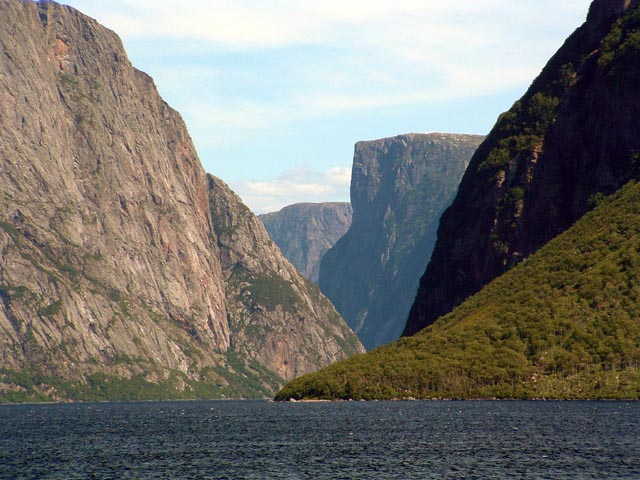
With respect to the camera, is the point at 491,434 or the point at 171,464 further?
the point at 491,434

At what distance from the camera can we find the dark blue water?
111 m

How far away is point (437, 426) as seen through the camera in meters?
176

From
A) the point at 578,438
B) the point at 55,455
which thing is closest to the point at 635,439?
the point at 578,438

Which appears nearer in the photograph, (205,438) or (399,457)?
(399,457)

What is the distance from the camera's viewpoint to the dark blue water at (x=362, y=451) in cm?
11075

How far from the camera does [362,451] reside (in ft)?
442

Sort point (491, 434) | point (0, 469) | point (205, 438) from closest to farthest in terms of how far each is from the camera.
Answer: point (0, 469)
point (491, 434)
point (205, 438)

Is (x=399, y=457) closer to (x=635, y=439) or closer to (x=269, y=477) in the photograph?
(x=269, y=477)

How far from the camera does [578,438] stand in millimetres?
139875

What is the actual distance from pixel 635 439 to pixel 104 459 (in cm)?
7388

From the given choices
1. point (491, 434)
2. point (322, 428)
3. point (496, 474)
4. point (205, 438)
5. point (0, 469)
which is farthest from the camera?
point (322, 428)

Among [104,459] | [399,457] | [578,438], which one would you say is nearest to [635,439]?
[578,438]

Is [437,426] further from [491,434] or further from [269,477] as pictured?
[269,477]

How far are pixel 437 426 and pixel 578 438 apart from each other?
39.6 meters
